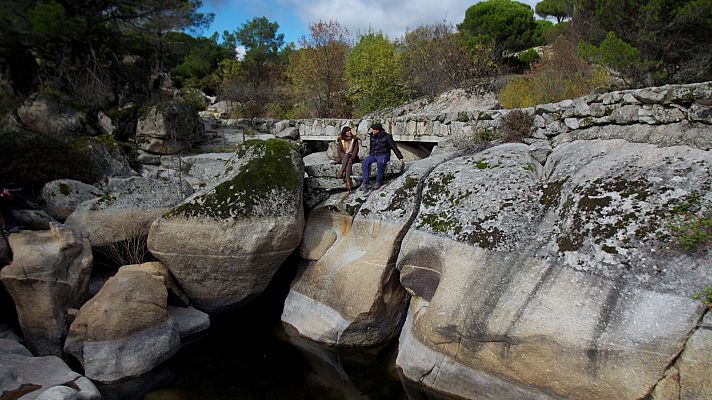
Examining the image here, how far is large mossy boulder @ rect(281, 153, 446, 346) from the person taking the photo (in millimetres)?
7418

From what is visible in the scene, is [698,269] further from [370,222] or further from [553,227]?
[370,222]

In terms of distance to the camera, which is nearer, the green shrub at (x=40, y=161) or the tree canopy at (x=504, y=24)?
the green shrub at (x=40, y=161)

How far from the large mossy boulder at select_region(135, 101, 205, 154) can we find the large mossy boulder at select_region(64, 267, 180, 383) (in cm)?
1329

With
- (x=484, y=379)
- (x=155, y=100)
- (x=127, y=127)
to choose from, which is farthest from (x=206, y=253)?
(x=155, y=100)

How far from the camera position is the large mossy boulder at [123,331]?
6.57 m

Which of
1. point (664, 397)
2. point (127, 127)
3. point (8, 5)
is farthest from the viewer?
point (127, 127)

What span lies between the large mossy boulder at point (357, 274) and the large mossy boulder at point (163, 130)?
13.4m

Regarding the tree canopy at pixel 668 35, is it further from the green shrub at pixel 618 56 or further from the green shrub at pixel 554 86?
the green shrub at pixel 554 86

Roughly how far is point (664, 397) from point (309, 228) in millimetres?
6250

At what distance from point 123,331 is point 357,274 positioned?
3.91 meters

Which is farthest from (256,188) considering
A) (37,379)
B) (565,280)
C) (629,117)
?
(629,117)

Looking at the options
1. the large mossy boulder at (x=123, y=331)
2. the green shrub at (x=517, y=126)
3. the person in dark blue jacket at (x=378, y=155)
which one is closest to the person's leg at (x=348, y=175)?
the person in dark blue jacket at (x=378, y=155)

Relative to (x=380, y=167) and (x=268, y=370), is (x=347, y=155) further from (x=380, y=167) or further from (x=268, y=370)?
(x=268, y=370)

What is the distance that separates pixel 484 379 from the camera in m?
5.63
